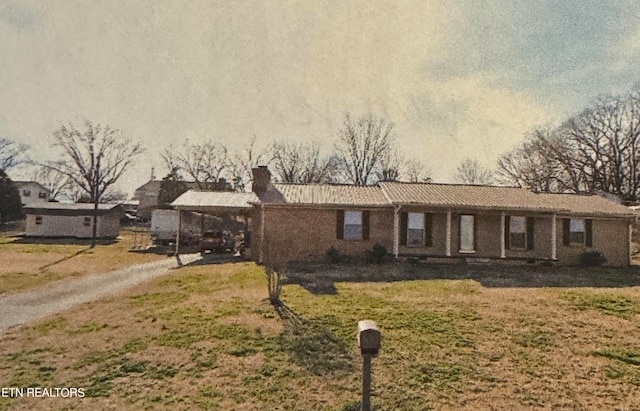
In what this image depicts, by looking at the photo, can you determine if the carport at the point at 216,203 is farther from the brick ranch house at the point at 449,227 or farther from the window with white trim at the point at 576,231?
the window with white trim at the point at 576,231

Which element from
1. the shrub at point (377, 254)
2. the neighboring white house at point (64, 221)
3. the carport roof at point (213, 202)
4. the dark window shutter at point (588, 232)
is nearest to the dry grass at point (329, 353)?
the shrub at point (377, 254)

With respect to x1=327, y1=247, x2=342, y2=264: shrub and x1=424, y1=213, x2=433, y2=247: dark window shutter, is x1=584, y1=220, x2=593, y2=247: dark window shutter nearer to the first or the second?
x1=424, y1=213, x2=433, y2=247: dark window shutter

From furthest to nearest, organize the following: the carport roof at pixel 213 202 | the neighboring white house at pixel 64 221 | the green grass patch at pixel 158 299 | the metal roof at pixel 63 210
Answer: the neighboring white house at pixel 64 221, the metal roof at pixel 63 210, the carport roof at pixel 213 202, the green grass patch at pixel 158 299

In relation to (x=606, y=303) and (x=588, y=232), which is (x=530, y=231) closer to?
(x=588, y=232)

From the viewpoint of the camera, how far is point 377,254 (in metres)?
18.1

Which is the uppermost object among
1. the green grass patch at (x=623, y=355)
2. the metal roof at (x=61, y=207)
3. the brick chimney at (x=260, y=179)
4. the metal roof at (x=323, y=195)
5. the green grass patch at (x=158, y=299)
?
the brick chimney at (x=260, y=179)

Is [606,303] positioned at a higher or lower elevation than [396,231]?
lower

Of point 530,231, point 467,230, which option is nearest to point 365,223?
point 467,230

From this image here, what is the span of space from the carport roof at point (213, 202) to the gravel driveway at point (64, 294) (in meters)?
5.09

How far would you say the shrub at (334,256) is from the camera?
18.3m

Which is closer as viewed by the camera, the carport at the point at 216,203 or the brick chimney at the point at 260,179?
the brick chimney at the point at 260,179

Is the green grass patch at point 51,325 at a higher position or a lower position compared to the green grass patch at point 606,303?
lower

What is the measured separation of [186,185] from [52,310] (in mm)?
46827

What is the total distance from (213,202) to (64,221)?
825 inches
